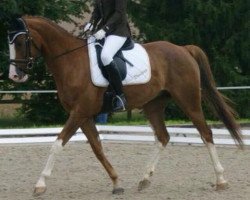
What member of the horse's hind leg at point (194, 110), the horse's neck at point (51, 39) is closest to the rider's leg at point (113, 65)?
the horse's neck at point (51, 39)

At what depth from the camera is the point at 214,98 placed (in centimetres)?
785

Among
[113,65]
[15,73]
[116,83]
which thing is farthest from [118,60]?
[15,73]

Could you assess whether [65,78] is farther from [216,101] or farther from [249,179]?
[249,179]

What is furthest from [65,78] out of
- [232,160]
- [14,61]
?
[232,160]

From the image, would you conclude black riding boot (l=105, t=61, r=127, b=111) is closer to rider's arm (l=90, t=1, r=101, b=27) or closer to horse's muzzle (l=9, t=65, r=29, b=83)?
rider's arm (l=90, t=1, r=101, b=27)

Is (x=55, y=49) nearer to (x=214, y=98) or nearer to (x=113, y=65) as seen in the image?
(x=113, y=65)

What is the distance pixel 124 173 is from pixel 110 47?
202 centimetres

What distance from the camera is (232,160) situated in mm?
9445

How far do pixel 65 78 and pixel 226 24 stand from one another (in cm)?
1177

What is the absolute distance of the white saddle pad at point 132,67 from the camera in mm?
7039

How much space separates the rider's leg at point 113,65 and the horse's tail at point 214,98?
3.86ft

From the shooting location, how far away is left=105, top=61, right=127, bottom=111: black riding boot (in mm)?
7019

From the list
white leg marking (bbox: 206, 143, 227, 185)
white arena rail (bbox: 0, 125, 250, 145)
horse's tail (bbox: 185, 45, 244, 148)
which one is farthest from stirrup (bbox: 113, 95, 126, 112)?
white arena rail (bbox: 0, 125, 250, 145)

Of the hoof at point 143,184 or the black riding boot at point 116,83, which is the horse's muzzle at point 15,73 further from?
the hoof at point 143,184
